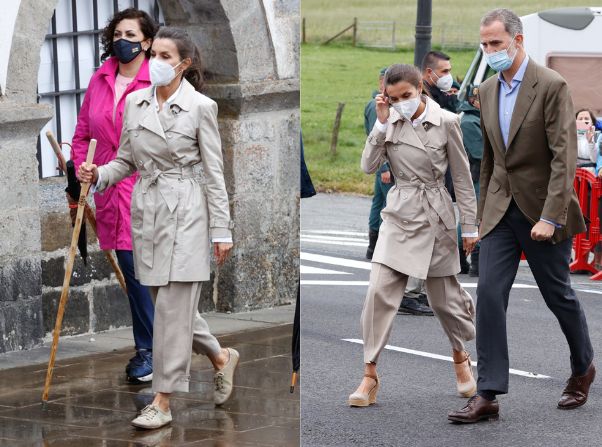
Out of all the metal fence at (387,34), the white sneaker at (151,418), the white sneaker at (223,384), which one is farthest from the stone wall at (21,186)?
the metal fence at (387,34)

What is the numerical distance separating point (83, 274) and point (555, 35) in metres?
3.21

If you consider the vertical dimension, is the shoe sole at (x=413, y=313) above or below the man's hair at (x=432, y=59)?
below

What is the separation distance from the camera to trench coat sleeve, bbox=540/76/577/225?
4.90 metres

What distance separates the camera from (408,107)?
527 cm

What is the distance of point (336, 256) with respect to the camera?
237 inches

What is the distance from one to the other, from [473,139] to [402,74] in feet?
3.18

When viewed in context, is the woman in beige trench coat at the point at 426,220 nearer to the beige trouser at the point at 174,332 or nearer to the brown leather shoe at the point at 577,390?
the brown leather shoe at the point at 577,390

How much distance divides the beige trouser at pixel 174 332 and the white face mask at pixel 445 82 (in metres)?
1.38

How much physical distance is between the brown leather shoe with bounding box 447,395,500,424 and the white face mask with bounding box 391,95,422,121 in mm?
1086

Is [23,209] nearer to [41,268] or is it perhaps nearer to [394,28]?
[41,268]

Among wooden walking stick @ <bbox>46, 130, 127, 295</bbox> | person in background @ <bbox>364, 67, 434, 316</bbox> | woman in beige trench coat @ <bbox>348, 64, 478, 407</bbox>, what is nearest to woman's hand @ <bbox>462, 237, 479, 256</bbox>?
woman in beige trench coat @ <bbox>348, 64, 478, 407</bbox>

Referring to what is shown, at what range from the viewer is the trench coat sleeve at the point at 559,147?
4.90m

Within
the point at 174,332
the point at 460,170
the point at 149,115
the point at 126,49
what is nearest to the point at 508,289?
the point at 460,170

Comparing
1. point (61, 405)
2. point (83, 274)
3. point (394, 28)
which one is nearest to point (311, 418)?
point (394, 28)
